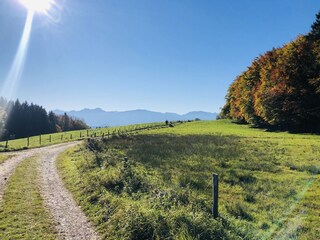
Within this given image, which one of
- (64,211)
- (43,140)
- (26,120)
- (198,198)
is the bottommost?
(64,211)

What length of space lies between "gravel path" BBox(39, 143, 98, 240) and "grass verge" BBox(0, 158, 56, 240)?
1.07 feet

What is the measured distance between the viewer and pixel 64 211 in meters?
13.2

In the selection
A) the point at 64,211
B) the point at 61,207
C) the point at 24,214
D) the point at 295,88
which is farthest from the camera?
the point at 295,88

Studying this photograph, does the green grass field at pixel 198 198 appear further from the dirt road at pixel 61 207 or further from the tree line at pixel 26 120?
the tree line at pixel 26 120

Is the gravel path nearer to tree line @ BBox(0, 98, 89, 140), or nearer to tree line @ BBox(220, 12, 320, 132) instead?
tree line @ BBox(220, 12, 320, 132)

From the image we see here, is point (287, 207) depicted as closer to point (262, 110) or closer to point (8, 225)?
point (8, 225)

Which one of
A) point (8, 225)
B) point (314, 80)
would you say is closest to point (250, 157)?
point (8, 225)

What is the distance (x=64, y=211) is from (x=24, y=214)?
157 centimetres

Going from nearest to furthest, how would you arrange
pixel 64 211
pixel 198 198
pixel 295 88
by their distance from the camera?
pixel 64 211 → pixel 198 198 → pixel 295 88

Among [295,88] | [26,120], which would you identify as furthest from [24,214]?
[26,120]

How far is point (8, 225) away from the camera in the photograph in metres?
11.4

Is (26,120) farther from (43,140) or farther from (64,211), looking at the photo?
(64,211)

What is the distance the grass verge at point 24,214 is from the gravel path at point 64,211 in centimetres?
33

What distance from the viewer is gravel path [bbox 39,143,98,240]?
35.2 feet
